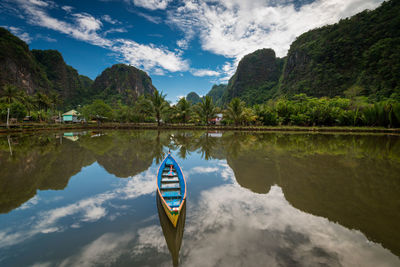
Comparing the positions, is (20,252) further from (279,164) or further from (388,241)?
(279,164)

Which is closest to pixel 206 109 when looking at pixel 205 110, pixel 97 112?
pixel 205 110

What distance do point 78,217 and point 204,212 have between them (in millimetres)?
2971

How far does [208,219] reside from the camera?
157 inches

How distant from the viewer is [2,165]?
816cm

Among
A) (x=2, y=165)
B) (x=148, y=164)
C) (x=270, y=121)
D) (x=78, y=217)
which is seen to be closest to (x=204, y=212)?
(x=78, y=217)

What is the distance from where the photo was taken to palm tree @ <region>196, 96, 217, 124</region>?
1367 inches

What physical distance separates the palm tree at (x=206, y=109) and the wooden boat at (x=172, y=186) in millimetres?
28723

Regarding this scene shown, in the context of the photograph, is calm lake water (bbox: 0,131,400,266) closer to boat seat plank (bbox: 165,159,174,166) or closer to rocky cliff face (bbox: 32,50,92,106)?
boat seat plank (bbox: 165,159,174,166)

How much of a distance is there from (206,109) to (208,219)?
3189 cm

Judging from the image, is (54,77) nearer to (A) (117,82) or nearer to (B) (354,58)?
(A) (117,82)

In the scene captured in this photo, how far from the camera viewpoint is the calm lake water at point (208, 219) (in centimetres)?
293

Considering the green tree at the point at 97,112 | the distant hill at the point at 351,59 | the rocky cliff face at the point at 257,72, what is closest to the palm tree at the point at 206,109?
the green tree at the point at 97,112

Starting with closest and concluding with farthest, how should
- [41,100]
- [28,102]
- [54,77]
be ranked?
1. [28,102]
2. [41,100]
3. [54,77]

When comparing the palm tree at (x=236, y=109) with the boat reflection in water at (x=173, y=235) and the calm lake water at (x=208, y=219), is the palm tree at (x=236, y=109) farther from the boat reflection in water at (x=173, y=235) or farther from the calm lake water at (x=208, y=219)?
the boat reflection in water at (x=173, y=235)
